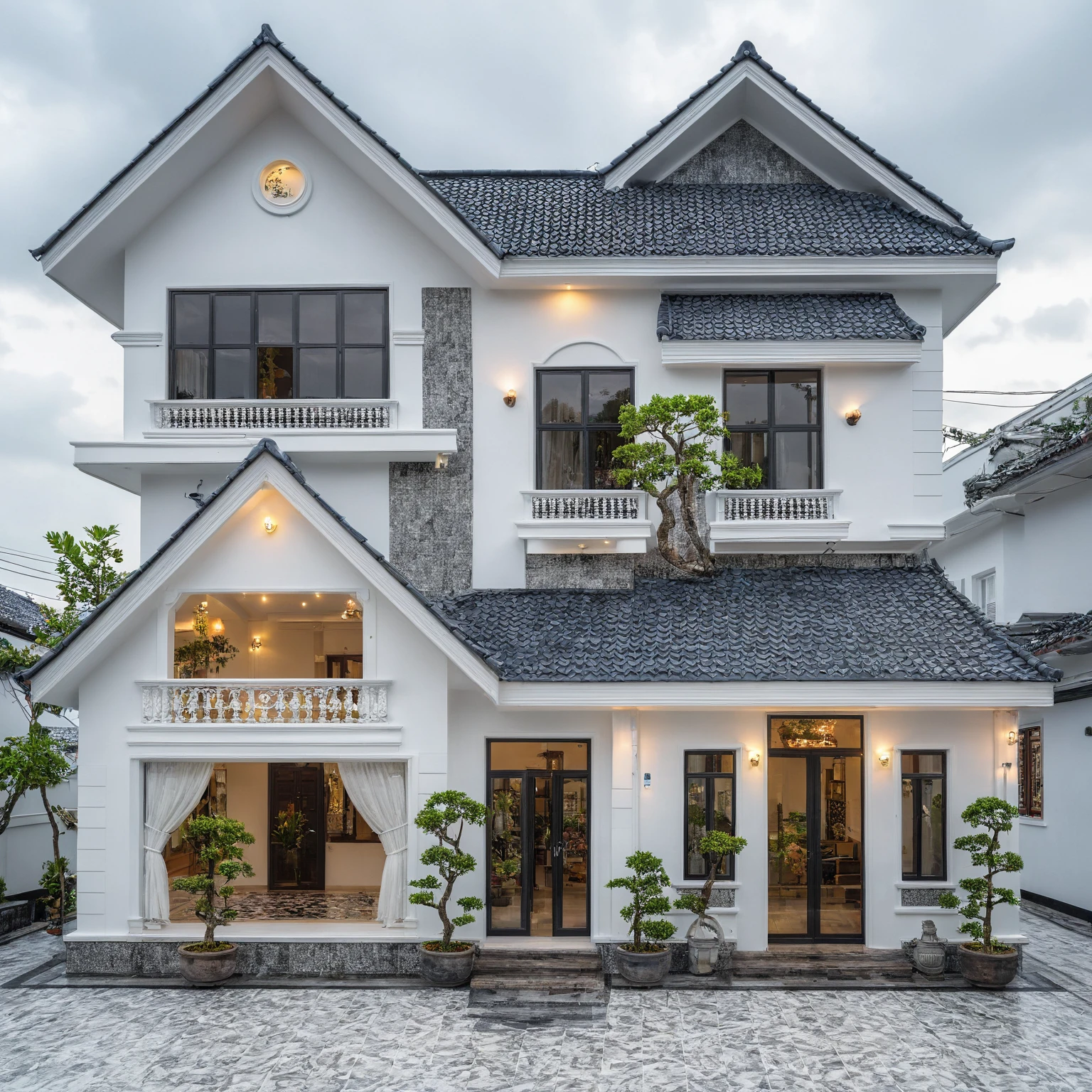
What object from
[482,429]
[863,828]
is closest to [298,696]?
[482,429]

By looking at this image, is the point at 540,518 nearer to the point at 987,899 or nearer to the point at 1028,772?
the point at 987,899

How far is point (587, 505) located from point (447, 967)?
635cm

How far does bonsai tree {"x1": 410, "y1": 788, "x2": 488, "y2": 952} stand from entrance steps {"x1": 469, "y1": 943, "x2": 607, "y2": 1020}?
534 millimetres

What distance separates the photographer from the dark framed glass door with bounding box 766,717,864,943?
41.5 ft

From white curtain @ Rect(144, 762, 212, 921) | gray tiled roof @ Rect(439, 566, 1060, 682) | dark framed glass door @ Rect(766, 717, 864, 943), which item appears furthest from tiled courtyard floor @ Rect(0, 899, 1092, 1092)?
gray tiled roof @ Rect(439, 566, 1060, 682)

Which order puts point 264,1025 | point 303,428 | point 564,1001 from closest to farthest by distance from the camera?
point 264,1025 < point 564,1001 < point 303,428

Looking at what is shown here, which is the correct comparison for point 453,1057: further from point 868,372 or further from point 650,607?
point 868,372

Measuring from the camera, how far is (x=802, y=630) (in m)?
12.8

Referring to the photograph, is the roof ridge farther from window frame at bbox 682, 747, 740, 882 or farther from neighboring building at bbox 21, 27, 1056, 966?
window frame at bbox 682, 747, 740, 882

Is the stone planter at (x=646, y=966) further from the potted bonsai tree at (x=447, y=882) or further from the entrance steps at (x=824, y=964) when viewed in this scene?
the potted bonsai tree at (x=447, y=882)

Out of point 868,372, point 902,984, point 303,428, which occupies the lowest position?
point 902,984

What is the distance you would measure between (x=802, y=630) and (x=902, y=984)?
4399 mm

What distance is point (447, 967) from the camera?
1134 cm

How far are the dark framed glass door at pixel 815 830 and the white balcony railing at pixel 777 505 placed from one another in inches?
115
